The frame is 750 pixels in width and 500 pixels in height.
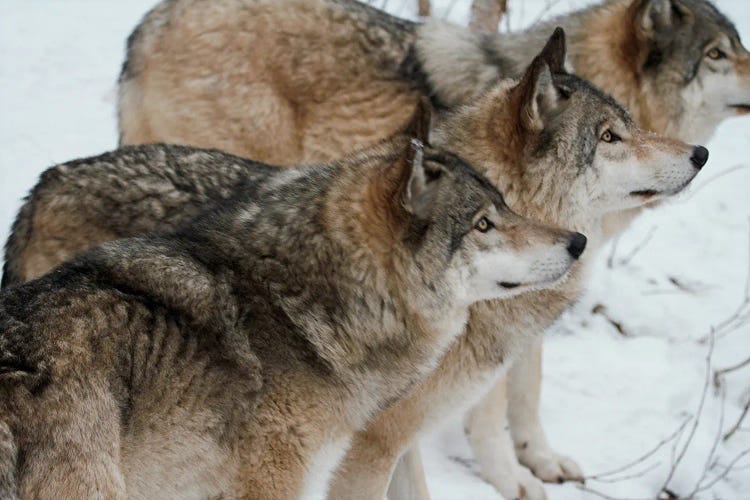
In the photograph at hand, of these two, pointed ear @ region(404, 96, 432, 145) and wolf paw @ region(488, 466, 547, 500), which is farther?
wolf paw @ region(488, 466, 547, 500)

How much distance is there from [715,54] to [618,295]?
6.89 feet

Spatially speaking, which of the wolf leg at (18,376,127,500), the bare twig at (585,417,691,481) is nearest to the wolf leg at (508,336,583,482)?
the bare twig at (585,417,691,481)

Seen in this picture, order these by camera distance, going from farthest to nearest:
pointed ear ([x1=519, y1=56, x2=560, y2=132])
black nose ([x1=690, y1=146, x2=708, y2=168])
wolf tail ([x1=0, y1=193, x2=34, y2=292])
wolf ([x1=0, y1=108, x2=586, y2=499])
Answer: wolf tail ([x1=0, y1=193, x2=34, y2=292]) → black nose ([x1=690, y1=146, x2=708, y2=168]) → pointed ear ([x1=519, y1=56, x2=560, y2=132]) → wolf ([x1=0, y1=108, x2=586, y2=499])

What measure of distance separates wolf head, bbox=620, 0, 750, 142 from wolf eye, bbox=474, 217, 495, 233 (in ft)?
7.13

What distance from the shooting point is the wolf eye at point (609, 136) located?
4.20 meters

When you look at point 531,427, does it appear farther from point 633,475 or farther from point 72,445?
point 72,445

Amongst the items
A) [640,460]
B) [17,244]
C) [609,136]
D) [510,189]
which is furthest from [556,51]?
[17,244]

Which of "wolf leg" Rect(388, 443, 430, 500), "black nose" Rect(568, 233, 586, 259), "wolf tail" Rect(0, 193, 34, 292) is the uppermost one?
"black nose" Rect(568, 233, 586, 259)

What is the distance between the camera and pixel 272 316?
362 centimetres

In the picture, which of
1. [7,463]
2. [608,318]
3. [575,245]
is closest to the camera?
[7,463]

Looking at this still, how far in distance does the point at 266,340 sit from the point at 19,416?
953 mm

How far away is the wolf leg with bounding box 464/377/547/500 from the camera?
199 inches

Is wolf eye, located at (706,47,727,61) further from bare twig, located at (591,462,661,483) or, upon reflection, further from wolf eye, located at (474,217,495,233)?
wolf eye, located at (474,217,495,233)

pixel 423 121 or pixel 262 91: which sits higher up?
pixel 423 121
